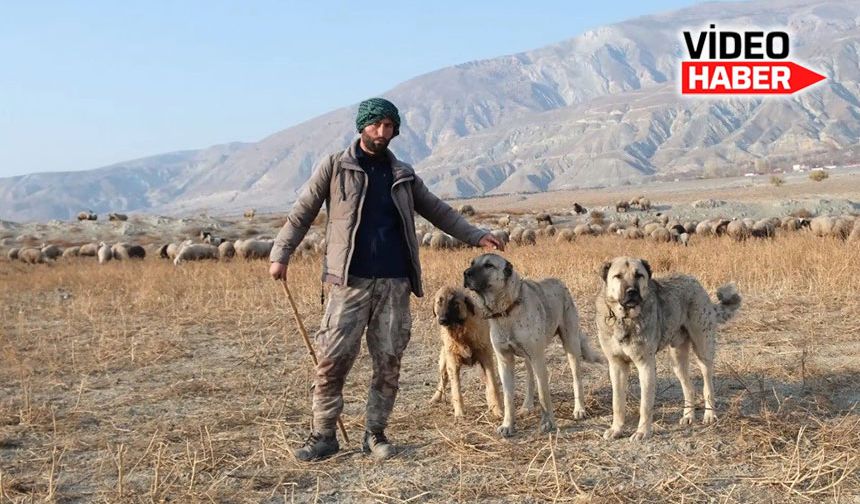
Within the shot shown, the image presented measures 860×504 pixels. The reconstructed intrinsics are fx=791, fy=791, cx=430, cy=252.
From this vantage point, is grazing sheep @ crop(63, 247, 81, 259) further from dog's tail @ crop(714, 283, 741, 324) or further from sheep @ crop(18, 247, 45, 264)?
dog's tail @ crop(714, 283, 741, 324)

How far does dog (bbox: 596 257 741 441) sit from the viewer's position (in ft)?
18.7

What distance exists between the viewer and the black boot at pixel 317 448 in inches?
224

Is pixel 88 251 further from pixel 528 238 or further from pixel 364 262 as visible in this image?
pixel 364 262

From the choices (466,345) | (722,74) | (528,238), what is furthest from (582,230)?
(722,74)

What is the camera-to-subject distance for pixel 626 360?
19.5ft

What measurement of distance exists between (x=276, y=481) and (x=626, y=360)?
8.82ft

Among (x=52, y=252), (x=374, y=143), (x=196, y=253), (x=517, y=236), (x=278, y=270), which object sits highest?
(x=374, y=143)

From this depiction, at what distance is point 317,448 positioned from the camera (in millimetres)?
5750

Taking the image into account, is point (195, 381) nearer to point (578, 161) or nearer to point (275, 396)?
point (275, 396)

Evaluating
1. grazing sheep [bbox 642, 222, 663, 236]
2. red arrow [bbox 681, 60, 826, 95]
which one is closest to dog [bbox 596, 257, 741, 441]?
grazing sheep [bbox 642, 222, 663, 236]

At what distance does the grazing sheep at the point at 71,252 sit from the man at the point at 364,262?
1029 inches

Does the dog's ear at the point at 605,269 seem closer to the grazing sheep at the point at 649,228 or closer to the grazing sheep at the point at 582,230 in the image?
the grazing sheep at the point at 649,228

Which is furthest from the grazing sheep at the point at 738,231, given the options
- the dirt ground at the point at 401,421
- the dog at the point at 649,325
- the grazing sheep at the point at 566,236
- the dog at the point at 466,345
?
the dog at the point at 466,345

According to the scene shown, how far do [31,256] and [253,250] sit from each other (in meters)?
8.96
